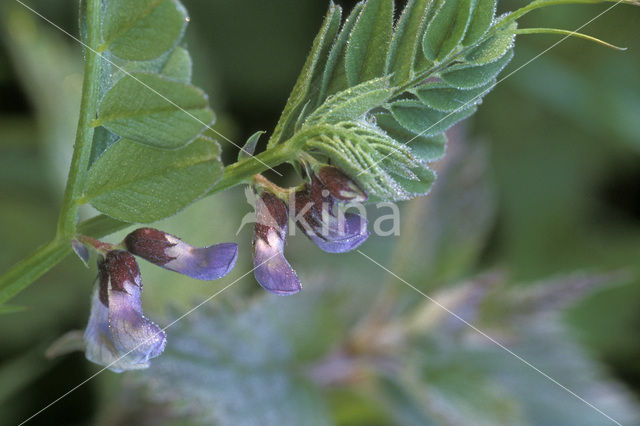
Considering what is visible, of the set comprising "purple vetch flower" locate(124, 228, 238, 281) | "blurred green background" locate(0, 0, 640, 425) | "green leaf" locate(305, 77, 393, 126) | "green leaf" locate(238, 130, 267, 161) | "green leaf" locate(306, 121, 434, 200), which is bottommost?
"blurred green background" locate(0, 0, 640, 425)

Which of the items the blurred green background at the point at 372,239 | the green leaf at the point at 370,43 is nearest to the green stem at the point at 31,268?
the green leaf at the point at 370,43

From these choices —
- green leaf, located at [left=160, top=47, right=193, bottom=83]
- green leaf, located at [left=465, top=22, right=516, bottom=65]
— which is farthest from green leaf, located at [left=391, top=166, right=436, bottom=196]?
green leaf, located at [left=160, top=47, right=193, bottom=83]

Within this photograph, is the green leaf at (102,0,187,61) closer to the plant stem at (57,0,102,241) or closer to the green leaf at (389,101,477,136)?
the plant stem at (57,0,102,241)

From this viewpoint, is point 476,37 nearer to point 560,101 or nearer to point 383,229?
point 383,229

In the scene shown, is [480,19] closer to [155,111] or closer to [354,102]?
[354,102]

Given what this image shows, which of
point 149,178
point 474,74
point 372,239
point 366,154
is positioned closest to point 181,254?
point 149,178

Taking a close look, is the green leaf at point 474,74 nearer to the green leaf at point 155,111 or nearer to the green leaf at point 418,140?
the green leaf at point 418,140

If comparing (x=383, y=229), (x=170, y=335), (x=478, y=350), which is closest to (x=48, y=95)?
(x=170, y=335)
